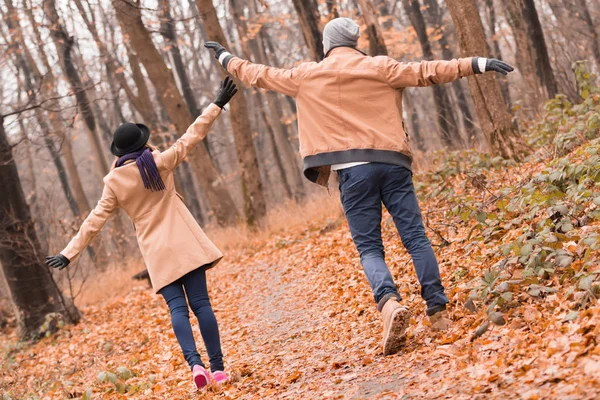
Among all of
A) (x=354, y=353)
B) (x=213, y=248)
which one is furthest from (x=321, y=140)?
→ (x=354, y=353)

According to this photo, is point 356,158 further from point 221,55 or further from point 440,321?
point 221,55

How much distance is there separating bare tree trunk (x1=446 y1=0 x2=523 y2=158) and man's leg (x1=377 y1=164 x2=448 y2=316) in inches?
205

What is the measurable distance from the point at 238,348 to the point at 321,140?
3001 mm

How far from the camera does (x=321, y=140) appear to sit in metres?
5.02

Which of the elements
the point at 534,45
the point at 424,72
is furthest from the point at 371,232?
the point at 534,45

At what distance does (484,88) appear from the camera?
9.85 m

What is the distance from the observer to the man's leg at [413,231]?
15.7ft

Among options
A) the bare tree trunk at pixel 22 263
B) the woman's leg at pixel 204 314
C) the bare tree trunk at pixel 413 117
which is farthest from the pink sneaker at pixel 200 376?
the bare tree trunk at pixel 413 117

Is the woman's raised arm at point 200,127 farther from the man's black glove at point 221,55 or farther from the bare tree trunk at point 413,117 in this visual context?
the bare tree trunk at point 413,117

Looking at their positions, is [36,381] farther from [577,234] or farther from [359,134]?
[577,234]

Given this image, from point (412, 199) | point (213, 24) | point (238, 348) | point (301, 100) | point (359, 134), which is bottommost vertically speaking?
point (238, 348)

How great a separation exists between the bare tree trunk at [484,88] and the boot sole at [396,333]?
5.60m

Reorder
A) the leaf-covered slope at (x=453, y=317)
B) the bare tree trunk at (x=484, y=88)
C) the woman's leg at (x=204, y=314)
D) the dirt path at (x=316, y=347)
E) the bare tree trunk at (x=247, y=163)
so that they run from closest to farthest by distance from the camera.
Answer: the dirt path at (x=316, y=347), the leaf-covered slope at (x=453, y=317), the woman's leg at (x=204, y=314), the bare tree trunk at (x=484, y=88), the bare tree trunk at (x=247, y=163)

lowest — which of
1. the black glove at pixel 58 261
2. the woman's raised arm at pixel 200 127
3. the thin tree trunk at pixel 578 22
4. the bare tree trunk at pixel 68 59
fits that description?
the black glove at pixel 58 261
